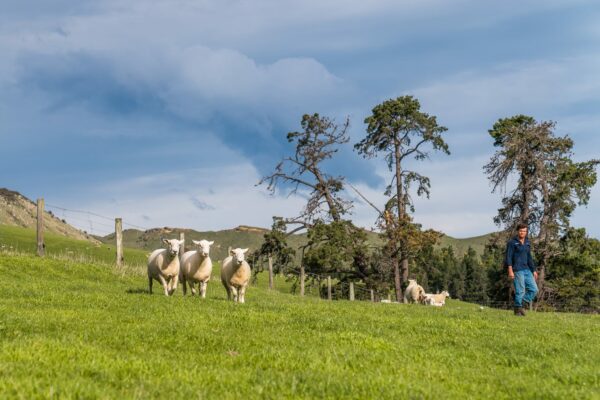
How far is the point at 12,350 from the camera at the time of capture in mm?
7797

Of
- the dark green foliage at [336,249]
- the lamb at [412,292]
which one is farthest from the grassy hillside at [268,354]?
the dark green foliage at [336,249]

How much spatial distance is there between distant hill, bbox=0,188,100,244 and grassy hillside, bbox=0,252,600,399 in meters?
101

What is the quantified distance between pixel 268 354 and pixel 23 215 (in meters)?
118

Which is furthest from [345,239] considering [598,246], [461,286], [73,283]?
[461,286]

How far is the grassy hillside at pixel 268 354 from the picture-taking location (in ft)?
21.8

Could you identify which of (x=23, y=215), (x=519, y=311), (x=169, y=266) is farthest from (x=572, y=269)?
(x=23, y=215)

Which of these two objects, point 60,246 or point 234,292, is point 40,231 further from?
point 60,246

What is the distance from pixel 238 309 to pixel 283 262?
35.2 meters

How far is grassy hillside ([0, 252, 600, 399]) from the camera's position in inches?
262

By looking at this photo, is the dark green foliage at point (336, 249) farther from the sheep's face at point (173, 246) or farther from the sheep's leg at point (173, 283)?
the sheep's face at point (173, 246)

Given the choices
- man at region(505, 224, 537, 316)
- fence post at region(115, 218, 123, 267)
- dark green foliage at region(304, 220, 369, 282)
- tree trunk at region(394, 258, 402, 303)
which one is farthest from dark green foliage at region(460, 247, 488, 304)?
man at region(505, 224, 537, 316)

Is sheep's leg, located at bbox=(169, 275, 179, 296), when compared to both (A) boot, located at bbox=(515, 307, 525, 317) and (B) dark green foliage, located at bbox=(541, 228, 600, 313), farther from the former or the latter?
(B) dark green foliage, located at bbox=(541, 228, 600, 313)

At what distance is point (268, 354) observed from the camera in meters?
8.52

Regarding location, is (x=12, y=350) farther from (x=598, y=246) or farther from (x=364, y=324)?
(x=598, y=246)
